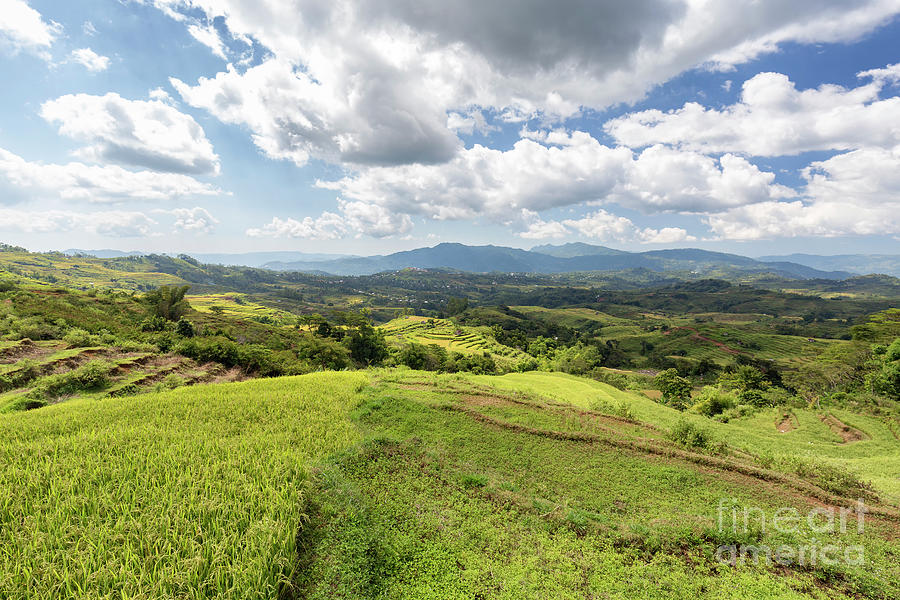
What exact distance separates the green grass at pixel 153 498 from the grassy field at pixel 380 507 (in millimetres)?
53

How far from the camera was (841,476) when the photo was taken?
40.4ft

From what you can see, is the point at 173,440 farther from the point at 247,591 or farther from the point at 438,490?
the point at 438,490

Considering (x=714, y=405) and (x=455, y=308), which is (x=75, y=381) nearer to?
(x=714, y=405)

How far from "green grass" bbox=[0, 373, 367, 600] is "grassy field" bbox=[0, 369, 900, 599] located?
0.05 metres

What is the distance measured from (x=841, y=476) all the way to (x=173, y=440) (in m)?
25.1

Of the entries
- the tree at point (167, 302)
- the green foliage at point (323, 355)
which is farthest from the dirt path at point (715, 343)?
the tree at point (167, 302)

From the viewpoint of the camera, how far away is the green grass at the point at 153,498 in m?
6.17

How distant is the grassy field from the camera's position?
22.4ft

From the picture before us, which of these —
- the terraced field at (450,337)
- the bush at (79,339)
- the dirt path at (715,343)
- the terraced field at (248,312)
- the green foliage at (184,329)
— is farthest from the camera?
the dirt path at (715,343)

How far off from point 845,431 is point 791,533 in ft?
71.6

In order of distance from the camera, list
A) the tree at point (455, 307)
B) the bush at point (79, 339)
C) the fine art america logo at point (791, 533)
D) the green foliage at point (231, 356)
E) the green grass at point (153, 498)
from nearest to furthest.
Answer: the green grass at point (153, 498), the fine art america logo at point (791, 533), the bush at point (79, 339), the green foliage at point (231, 356), the tree at point (455, 307)

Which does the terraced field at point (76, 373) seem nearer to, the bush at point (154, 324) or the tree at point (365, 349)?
the bush at point (154, 324)

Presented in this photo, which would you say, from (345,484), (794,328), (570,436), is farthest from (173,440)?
(794,328)

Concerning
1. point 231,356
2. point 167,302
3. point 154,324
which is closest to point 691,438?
point 231,356
